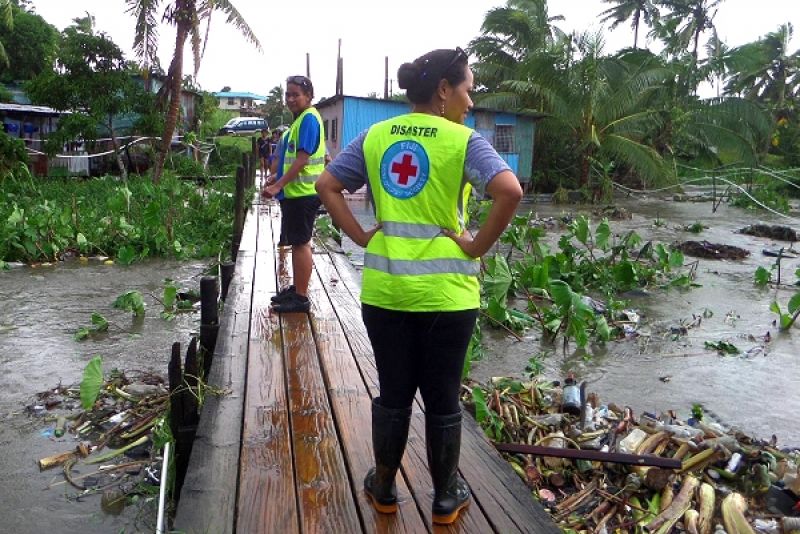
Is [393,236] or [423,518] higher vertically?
[393,236]

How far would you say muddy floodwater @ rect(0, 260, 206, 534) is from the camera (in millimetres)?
4051

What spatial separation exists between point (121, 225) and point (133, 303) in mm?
4033

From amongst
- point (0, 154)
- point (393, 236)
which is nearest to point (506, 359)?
point (393, 236)

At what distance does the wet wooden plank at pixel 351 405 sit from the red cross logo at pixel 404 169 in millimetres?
1206

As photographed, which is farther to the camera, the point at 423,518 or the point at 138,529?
the point at 138,529

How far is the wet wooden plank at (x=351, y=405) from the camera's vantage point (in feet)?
8.61

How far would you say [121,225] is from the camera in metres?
11.3

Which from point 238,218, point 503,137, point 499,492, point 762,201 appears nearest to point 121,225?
point 238,218

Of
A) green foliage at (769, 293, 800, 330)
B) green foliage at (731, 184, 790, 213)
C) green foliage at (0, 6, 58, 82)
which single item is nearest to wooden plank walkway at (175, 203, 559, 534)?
green foliage at (769, 293, 800, 330)

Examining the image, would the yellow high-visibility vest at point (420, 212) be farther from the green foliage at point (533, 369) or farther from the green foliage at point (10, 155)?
the green foliage at point (10, 155)

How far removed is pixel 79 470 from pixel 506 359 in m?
4.09

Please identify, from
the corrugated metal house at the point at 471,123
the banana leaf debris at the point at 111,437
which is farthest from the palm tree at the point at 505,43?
the banana leaf debris at the point at 111,437

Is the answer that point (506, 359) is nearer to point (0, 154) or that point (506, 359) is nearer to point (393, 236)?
point (393, 236)

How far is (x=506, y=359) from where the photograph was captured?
7.22m
